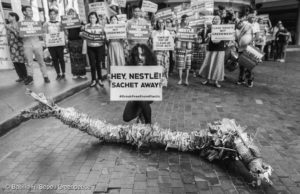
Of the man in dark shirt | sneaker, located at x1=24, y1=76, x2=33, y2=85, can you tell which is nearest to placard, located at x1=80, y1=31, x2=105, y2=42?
sneaker, located at x1=24, y1=76, x2=33, y2=85

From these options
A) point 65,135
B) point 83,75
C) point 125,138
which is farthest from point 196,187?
point 83,75

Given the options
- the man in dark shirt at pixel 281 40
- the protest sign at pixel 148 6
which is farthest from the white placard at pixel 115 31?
the man in dark shirt at pixel 281 40

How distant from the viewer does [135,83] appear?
11.6ft

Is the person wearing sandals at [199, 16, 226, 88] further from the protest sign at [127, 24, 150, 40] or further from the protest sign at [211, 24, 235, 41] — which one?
the protest sign at [127, 24, 150, 40]

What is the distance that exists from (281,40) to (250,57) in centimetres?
810

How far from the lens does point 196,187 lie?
2.74 m

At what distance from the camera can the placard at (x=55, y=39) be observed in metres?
7.11

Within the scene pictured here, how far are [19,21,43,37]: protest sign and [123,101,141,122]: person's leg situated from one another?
14.5 feet

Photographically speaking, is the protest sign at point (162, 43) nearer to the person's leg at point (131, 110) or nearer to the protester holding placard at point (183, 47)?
the protester holding placard at point (183, 47)

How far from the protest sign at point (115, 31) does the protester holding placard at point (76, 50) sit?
117 cm

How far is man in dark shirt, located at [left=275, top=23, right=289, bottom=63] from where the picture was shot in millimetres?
13258

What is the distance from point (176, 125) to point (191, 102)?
1.61 m

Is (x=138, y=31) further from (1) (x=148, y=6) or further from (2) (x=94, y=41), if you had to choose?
(1) (x=148, y=6)

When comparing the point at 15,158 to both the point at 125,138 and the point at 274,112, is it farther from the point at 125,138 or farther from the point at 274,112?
the point at 274,112
